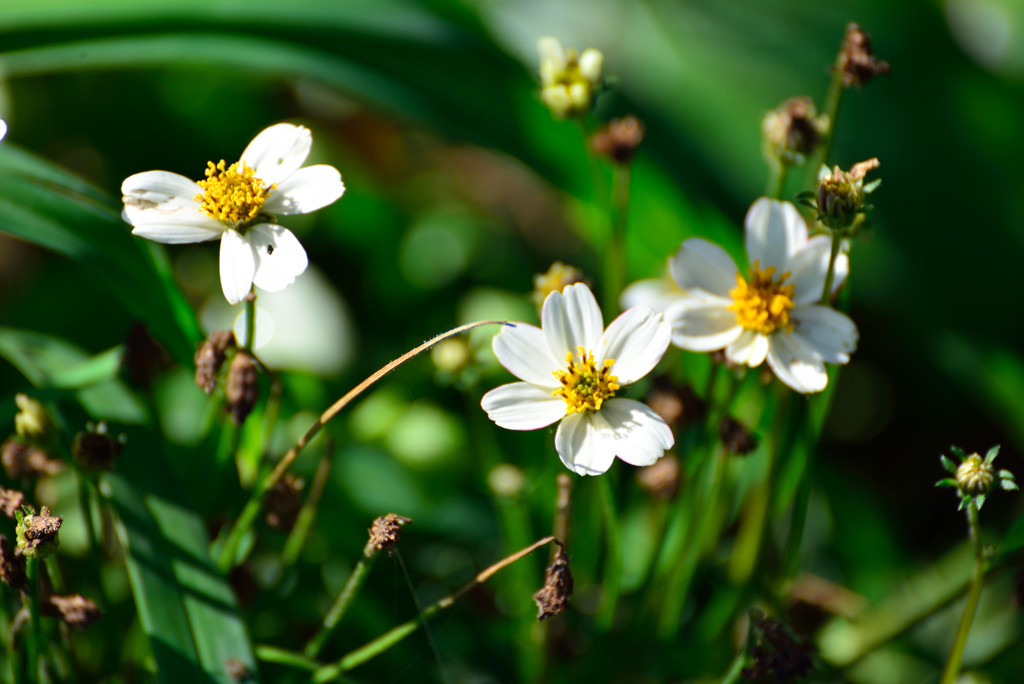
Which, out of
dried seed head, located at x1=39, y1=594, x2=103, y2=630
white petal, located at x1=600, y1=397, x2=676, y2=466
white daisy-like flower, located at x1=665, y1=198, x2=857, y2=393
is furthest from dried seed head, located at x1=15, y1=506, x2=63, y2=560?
white daisy-like flower, located at x1=665, y1=198, x2=857, y2=393

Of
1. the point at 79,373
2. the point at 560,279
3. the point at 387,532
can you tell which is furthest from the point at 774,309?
the point at 79,373

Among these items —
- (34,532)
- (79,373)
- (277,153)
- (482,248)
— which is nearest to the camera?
(34,532)

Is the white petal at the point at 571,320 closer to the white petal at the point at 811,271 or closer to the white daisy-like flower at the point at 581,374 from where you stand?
the white daisy-like flower at the point at 581,374

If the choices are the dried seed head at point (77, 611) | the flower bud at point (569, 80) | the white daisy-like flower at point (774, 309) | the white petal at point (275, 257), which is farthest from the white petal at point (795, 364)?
the dried seed head at point (77, 611)

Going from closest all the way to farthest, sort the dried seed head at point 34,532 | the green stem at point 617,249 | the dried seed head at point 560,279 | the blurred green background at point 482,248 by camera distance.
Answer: the dried seed head at point 34,532
the dried seed head at point 560,279
the green stem at point 617,249
the blurred green background at point 482,248

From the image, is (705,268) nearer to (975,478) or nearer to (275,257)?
(975,478)

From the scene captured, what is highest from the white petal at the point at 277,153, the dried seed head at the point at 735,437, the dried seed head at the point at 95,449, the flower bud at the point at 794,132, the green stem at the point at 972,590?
the white petal at the point at 277,153

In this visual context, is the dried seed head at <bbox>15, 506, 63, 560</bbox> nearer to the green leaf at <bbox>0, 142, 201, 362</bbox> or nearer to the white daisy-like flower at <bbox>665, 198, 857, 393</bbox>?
the green leaf at <bbox>0, 142, 201, 362</bbox>
